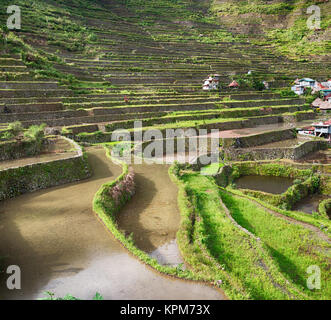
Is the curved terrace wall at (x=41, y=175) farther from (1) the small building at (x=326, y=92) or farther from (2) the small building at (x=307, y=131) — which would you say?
(1) the small building at (x=326, y=92)

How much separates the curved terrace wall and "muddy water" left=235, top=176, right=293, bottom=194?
31.3 ft

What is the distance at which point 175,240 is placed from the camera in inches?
305

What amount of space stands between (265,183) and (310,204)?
2883 millimetres

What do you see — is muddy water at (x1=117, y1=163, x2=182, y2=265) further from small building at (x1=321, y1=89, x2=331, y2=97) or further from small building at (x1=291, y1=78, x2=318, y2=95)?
small building at (x1=321, y1=89, x2=331, y2=97)

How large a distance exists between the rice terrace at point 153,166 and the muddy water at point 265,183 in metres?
0.13

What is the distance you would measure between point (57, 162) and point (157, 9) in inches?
2454

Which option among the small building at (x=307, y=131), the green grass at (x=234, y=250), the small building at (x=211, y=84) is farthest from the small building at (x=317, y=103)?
the green grass at (x=234, y=250)

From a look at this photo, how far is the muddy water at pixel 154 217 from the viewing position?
7.35 meters

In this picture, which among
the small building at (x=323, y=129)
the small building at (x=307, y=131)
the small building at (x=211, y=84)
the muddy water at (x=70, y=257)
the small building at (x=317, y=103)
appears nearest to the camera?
the muddy water at (x=70, y=257)

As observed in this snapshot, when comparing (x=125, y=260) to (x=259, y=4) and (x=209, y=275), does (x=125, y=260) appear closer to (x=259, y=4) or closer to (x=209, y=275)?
(x=209, y=275)

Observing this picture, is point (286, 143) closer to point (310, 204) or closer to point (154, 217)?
point (310, 204)

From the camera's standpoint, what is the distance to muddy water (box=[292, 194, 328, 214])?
1362cm

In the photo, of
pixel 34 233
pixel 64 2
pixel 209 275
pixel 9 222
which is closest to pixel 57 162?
pixel 9 222

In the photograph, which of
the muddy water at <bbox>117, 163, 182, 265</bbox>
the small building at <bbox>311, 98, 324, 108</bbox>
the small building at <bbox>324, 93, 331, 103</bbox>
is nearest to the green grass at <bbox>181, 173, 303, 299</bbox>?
the muddy water at <bbox>117, 163, 182, 265</bbox>
